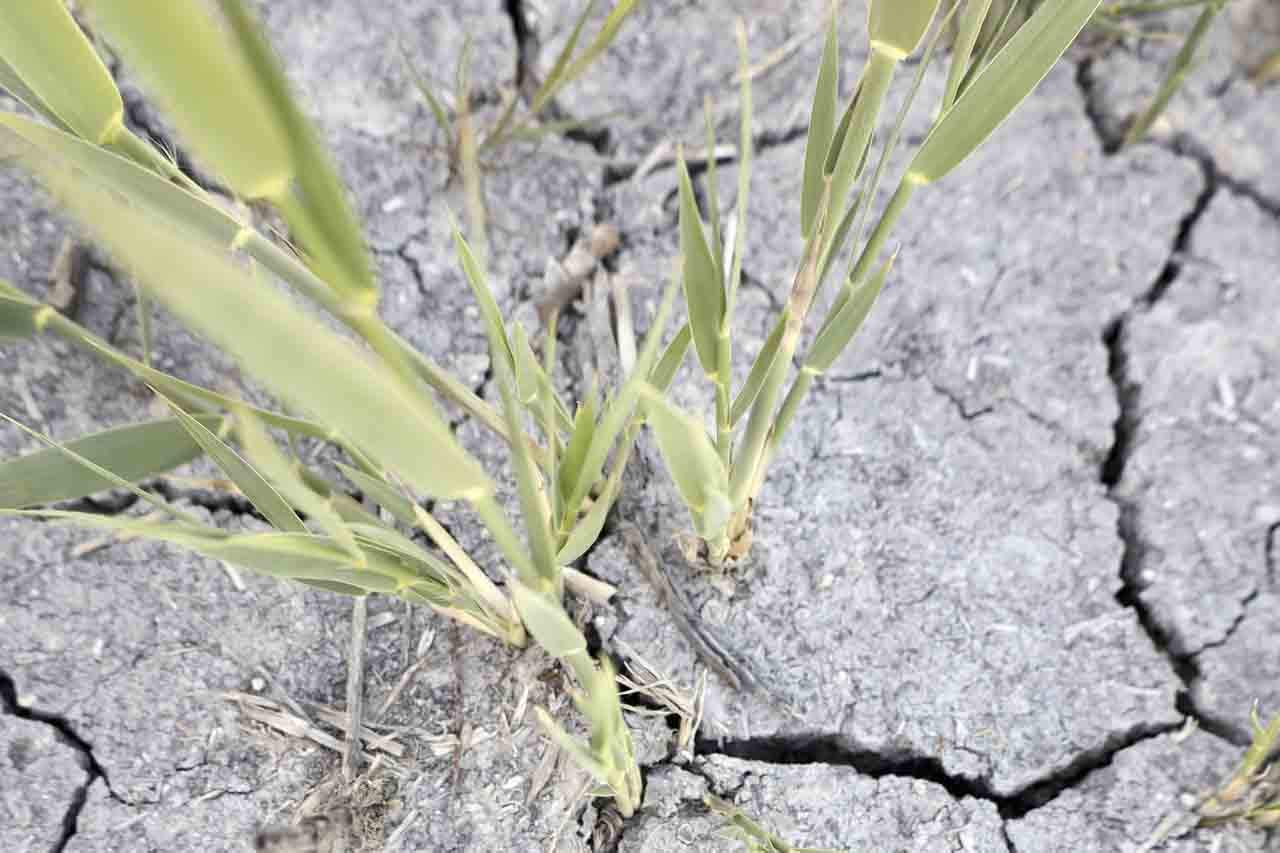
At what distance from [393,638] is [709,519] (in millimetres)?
433

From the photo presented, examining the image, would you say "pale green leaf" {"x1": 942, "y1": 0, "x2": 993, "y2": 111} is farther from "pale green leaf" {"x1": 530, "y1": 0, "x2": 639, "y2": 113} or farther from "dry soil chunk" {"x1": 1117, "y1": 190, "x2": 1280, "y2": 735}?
"dry soil chunk" {"x1": 1117, "y1": 190, "x2": 1280, "y2": 735}

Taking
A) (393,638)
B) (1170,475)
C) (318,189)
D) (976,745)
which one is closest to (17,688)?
(393,638)

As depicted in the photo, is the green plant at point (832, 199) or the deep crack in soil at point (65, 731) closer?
the green plant at point (832, 199)

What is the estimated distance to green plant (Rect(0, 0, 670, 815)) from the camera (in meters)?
0.46

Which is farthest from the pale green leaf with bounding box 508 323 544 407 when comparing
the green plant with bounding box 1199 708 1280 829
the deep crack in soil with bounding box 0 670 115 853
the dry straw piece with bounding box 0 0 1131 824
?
the green plant with bounding box 1199 708 1280 829

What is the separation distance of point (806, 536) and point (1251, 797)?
1.83 ft

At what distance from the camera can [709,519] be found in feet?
3.01

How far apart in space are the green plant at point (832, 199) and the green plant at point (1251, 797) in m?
Answer: 0.64

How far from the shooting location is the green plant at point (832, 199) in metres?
0.74

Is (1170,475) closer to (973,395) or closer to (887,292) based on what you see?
(973,395)

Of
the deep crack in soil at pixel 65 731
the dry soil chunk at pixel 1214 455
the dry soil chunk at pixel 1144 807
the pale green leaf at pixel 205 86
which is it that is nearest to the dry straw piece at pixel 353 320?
the pale green leaf at pixel 205 86

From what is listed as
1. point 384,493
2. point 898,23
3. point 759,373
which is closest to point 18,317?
point 384,493

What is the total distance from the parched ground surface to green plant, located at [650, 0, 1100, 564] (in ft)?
0.97

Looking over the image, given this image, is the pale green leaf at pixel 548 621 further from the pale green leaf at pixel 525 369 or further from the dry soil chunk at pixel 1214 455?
the dry soil chunk at pixel 1214 455
